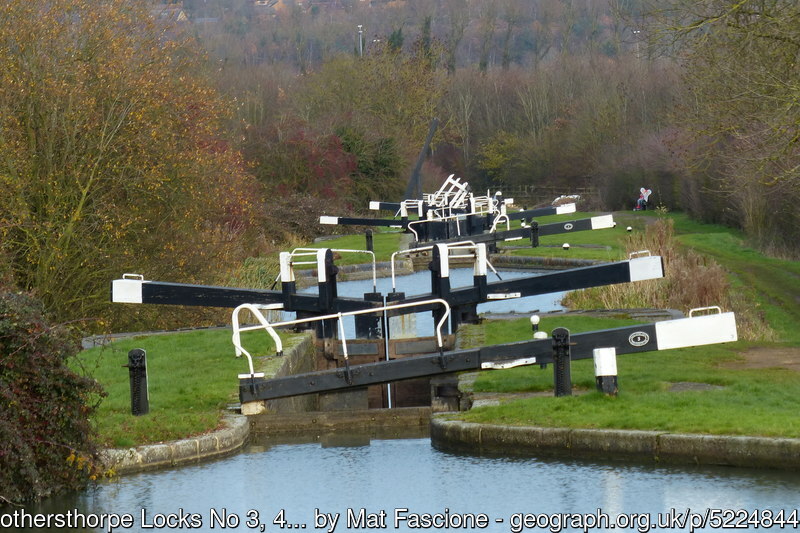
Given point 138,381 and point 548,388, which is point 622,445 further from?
point 138,381

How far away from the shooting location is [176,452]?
400 inches

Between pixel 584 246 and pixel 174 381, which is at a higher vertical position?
pixel 584 246

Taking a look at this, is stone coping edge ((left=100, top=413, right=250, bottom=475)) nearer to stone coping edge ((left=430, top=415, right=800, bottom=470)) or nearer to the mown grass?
the mown grass

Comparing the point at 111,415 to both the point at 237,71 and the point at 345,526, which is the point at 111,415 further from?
the point at 237,71

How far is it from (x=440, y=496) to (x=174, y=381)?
4.68m

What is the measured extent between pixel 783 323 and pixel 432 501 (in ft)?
47.6

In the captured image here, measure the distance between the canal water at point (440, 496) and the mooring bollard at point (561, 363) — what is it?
4.46 ft

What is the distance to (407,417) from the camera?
12.0 meters

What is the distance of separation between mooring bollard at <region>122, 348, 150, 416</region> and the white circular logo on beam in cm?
440

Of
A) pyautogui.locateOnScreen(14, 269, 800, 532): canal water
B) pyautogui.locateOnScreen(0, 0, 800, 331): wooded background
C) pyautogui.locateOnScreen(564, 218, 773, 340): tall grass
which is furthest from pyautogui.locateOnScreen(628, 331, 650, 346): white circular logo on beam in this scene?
pyautogui.locateOnScreen(564, 218, 773, 340): tall grass

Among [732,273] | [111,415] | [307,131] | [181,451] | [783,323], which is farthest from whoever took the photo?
[307,131]

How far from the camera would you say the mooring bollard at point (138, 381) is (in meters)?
10.9

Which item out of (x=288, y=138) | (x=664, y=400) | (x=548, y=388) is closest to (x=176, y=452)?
(x=548, y=388)

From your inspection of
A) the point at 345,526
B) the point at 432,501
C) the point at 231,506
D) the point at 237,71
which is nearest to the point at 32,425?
the point at 231,506
